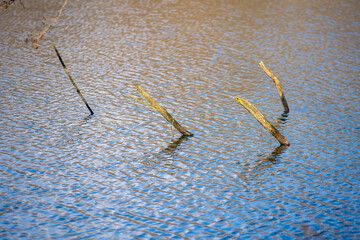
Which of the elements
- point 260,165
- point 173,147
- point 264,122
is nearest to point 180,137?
point 173,147

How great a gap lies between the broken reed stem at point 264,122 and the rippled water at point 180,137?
1.92 feet

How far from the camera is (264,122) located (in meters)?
26.2

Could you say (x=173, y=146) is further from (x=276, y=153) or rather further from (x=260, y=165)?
(x=276, y=153)

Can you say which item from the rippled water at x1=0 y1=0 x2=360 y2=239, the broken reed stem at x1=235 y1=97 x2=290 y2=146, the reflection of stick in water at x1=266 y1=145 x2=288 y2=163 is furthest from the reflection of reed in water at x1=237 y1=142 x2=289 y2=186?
the broken reed stem at x1=235 y1=97 x2=290 y2=146

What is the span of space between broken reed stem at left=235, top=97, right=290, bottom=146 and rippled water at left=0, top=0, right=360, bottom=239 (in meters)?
0.58

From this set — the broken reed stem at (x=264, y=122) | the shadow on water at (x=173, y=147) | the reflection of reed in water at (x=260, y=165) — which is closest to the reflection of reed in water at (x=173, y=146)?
the shadow on water at (x=173, y=147)

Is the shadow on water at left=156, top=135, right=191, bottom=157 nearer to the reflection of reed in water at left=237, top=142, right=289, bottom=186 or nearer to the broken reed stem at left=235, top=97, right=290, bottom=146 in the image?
the reflection of reed in water at left=237, top=142, right=289, bottom=186

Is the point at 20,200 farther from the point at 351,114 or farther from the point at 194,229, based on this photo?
the point at 351,114

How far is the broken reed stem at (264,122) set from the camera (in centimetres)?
2595

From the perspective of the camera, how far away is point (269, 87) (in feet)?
129

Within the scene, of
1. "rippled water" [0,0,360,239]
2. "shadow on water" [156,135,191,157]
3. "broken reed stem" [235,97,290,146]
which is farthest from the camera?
"shadow on water" [156,135,191,157]

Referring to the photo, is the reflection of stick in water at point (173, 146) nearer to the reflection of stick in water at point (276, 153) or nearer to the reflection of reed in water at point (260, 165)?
the reflection of reed in water at point (260, 165)

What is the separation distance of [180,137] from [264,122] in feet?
19.2

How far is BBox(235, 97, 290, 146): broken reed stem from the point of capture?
25947mm
